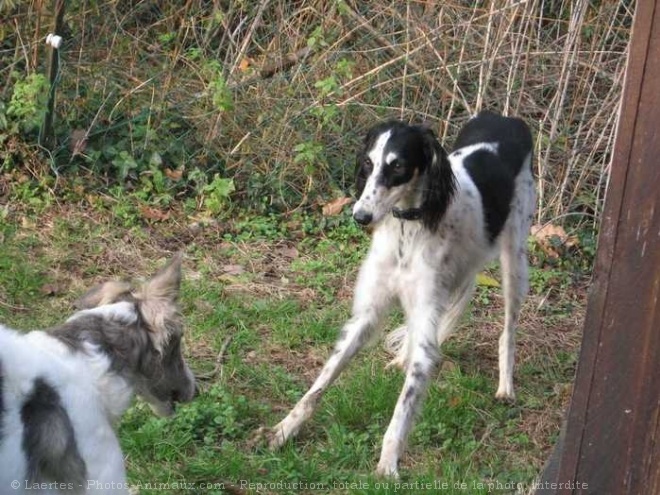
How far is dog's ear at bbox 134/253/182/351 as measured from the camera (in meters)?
3.75

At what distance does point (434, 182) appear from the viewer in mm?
5121

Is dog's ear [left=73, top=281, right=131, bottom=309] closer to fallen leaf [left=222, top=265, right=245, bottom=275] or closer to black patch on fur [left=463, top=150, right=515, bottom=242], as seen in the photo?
black patch on fur [left=463, top=150, right=515, bottom=242]

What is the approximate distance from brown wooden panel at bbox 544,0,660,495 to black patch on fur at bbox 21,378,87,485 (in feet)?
5.19

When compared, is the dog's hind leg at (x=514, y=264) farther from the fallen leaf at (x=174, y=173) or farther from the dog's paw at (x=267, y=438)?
the fallen leaf at (x=174, y=173)

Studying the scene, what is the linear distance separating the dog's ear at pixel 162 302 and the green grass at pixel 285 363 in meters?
0.87

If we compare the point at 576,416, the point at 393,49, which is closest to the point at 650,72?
the point at 576,416

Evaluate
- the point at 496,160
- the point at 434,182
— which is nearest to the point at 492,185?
the point at 496,160

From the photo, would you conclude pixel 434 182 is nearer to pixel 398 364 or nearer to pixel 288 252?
pixel 398 364

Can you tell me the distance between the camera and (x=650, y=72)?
10.5ft

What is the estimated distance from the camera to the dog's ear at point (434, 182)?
513 centimetres

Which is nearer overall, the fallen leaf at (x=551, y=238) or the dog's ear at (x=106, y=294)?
the dog's ear at (x=106, y=294)

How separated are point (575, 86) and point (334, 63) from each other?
1.73m

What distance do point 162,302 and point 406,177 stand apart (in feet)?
5.75

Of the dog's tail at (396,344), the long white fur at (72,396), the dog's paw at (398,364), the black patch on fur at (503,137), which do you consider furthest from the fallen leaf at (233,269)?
the long white fur at (72,396)
